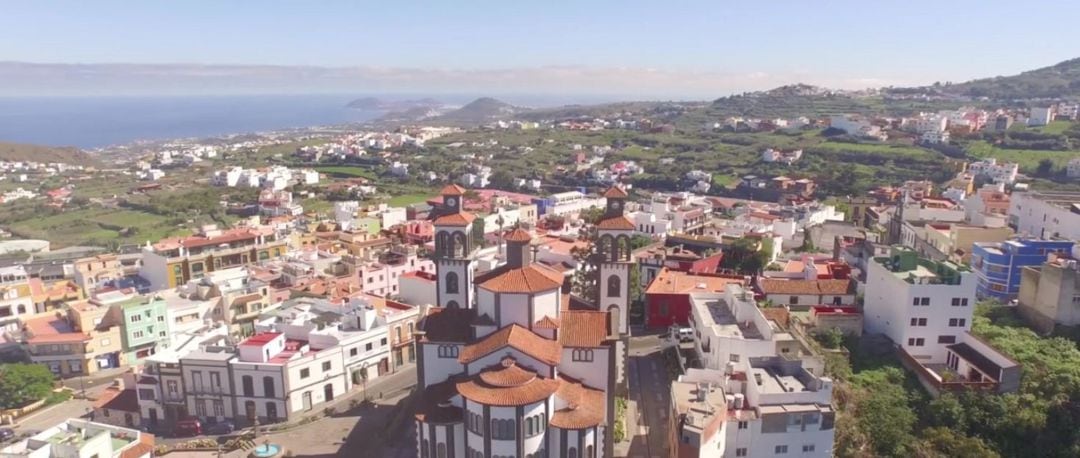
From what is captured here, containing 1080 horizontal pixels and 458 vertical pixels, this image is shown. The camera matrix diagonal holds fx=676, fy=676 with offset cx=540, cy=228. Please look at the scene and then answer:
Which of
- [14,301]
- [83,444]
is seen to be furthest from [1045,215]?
[14,301]

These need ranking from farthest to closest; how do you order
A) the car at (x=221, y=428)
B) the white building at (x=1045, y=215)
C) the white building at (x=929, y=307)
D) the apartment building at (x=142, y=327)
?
the white building at (x=1045, y=215) < the apartment building at (x=142, y=327) < the car at (x=221, y=428) < the white building at (x=929, y=307)

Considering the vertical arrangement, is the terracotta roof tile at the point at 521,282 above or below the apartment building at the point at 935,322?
above

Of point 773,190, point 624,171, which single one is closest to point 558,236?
point 773,190

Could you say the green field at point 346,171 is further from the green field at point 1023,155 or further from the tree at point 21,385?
the green field at point 1023,155

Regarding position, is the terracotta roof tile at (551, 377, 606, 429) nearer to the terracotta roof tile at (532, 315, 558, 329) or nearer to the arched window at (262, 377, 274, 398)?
the terracotta roof tile at (532, 315, 558, 329)

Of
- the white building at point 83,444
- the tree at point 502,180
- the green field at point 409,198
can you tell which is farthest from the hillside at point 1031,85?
the white building at point 83,444

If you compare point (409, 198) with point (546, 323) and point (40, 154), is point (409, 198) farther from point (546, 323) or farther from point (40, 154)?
point (40, 154)

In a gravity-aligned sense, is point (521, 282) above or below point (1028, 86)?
below

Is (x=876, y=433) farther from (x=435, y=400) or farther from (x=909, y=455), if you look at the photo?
(x=435, y=400)
